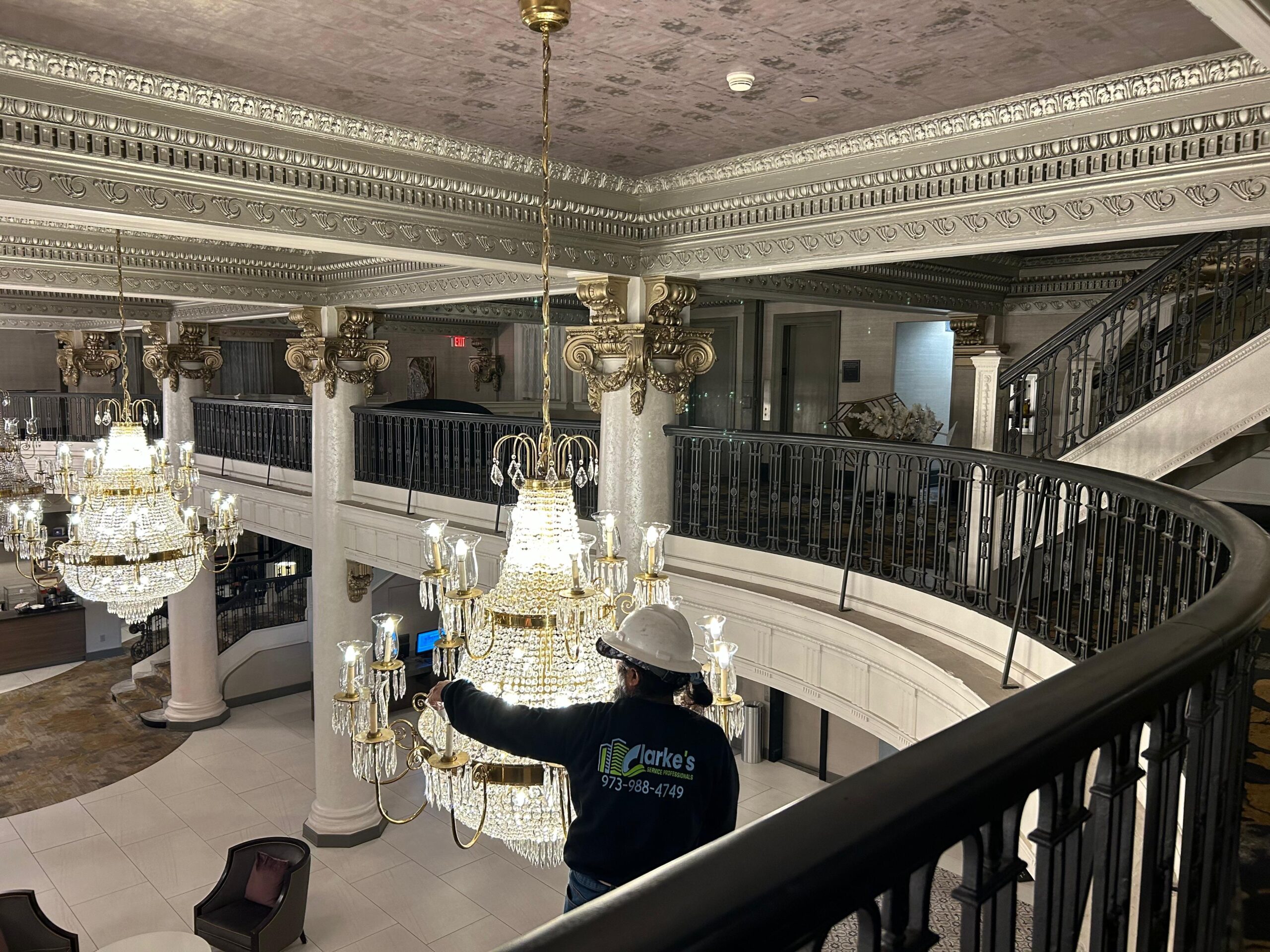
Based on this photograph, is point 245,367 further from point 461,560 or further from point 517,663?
point 517,663

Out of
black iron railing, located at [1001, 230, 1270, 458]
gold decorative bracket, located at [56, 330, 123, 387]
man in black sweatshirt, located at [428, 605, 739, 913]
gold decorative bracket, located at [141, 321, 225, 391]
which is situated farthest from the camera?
gold decorative bracket, located at [56, 330, 123, 387]

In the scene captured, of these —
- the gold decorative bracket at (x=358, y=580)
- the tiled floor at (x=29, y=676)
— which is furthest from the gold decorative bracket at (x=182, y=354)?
the tiled floor at (x=29, y=676)

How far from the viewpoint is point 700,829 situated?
7.39ft

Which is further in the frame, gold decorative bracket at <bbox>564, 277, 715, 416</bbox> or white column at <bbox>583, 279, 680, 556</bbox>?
white column at <bbox>583, 279, 680, 556</bbox>

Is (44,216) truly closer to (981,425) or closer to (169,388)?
(981,425)

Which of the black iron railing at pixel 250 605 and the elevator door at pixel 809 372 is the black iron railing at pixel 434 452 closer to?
the elevator door at pixel 809 372

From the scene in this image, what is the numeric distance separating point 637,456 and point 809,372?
6581 mm

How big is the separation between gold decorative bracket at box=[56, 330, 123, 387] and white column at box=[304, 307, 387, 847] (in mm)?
6346

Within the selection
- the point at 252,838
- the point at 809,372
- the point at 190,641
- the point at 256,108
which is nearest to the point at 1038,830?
the point at 256,108

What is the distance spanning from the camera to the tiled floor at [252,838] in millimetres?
9141

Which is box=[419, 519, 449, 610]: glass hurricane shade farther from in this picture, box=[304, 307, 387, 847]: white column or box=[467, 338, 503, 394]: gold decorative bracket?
box=[467, 338, 503, 394]: gold decorative bracket

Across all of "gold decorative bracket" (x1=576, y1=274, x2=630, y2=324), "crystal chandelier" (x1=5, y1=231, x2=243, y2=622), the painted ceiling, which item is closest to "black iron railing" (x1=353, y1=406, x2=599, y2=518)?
"gold decorative bracket" (x1=576, y1=274, x2=630, y2=324)

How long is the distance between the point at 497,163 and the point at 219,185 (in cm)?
152

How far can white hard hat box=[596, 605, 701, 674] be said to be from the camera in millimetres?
2443
